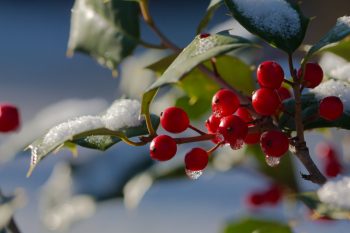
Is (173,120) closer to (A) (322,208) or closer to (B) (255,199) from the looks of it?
(A) (322,208)

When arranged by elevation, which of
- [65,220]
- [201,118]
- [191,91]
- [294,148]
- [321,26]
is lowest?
[321,26]

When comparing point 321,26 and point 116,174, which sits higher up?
point 116,174

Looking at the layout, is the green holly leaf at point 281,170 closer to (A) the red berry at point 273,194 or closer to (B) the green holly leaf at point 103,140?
(A) the red berry at point 273,194

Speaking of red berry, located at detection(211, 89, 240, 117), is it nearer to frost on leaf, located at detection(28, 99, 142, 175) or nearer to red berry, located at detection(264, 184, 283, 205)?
frost on leaf, located at detection(28, 99, 142, 175)

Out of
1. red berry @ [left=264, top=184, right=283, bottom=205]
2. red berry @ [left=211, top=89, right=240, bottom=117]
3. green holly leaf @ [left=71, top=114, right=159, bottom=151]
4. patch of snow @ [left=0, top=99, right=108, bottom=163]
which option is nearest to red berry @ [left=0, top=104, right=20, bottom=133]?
patch of snow @ [left=0, top=99, right=108, bottom=163]

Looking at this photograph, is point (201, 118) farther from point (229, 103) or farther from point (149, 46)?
point (229, 103)

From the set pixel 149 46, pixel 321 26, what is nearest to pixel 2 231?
pixel 149 46

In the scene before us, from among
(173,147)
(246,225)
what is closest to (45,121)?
(246,225)
